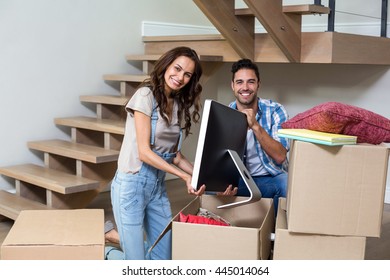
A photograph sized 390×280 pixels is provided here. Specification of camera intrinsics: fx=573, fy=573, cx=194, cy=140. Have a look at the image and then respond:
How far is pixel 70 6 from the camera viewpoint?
13.6ft

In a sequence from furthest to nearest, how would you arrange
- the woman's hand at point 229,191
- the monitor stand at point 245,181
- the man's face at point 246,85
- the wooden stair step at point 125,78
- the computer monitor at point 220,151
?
the wooden stair step at point 125,78 < the man's face at point 246,85 < the woman's hand at point 229,191 < the monitor stand at point 245,181 < the computer monitor at point 220,151

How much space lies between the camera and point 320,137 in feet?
5.28

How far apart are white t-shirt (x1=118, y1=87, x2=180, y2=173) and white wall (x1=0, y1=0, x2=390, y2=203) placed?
6.36 feet

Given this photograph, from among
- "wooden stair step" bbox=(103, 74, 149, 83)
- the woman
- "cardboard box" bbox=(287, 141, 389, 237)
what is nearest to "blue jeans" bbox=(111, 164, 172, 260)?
the woman

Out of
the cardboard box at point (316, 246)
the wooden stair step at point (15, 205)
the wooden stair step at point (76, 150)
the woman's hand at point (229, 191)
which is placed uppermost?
the woman's hand at point (229, 191)

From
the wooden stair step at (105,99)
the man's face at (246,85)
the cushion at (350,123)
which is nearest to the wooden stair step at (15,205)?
the wooden stair step at (105,99)

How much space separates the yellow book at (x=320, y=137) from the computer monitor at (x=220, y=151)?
0.69 feet

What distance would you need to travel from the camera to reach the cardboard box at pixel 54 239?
1.57m

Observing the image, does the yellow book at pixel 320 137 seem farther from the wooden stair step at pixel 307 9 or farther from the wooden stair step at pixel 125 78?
the wooden stair step at pixel 125 78

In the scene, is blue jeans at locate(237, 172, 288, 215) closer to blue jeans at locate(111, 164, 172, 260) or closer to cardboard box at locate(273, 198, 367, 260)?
blue jeans at locate(111, 164, 172, 260)

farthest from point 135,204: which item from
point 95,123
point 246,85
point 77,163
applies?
point 95,123

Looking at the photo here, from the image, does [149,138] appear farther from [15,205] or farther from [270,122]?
[15,205]
